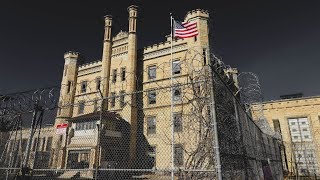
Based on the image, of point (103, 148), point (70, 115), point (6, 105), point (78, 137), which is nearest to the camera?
point (6, 105)

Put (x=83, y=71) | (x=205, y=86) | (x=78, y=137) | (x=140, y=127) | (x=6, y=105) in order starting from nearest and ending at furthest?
(x=205, y=86), (x=6, y=105), (x=78, y=137), (x=140, y=127), (x=83, y=71)

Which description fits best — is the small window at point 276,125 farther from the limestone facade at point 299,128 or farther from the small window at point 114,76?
the small window at point 114,76

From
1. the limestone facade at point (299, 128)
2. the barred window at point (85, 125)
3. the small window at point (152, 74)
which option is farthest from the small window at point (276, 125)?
the barred window at point (85, 125)

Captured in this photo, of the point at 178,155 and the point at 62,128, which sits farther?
the point at 62,128

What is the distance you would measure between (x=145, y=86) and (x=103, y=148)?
10133mm

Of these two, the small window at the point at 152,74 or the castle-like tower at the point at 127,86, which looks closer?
the castle-like tower at the point at 127,86

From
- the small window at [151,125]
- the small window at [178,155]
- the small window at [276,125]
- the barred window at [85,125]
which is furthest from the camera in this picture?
the small window at [276,125]

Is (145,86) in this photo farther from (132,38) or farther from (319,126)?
(319,126)

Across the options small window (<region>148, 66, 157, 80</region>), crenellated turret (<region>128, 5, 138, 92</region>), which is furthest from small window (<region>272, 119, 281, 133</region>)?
crenellated turret (<region>128, 5, 138, 92</region>)

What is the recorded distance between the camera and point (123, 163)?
2572 centimetres

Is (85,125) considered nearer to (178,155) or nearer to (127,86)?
(127,86)

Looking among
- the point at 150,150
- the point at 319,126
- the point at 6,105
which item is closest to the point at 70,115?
the point at 150,150

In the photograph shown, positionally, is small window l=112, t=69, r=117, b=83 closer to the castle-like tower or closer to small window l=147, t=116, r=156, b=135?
the castle-like tower

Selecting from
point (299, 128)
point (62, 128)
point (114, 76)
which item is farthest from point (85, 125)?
point (299, 128)
